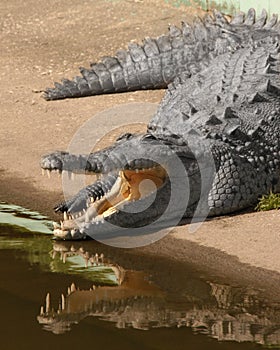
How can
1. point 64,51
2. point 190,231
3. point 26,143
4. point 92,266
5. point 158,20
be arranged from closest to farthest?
point 92,266 < point 190,231 < point 26,143 < point 64,51 < point 158,20

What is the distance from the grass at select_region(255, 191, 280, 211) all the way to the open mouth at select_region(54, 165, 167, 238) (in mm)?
753

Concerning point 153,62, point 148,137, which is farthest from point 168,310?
point 153,62

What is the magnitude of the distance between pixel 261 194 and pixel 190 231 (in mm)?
719

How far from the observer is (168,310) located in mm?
6219

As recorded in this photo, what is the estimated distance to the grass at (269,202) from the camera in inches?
301

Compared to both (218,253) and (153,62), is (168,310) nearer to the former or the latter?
(218,253)

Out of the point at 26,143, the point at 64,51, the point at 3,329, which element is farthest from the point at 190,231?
the point at 64,51

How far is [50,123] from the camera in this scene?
32.7 ft

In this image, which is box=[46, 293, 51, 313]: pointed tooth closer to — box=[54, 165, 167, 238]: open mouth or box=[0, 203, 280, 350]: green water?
box=[0, 203, 280, 350]: green water

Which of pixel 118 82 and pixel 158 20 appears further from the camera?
pixel 158 20

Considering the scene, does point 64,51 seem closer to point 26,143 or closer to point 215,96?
point 26,143

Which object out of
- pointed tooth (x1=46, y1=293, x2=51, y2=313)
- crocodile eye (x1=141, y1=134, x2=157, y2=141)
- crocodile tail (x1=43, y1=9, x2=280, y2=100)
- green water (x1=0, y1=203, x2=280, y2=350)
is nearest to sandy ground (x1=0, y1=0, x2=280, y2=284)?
crocodile tail (x1=43, y1=9, x2=280, y2=100)

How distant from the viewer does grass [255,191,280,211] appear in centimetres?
763

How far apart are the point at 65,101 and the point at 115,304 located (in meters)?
A: 4.50
